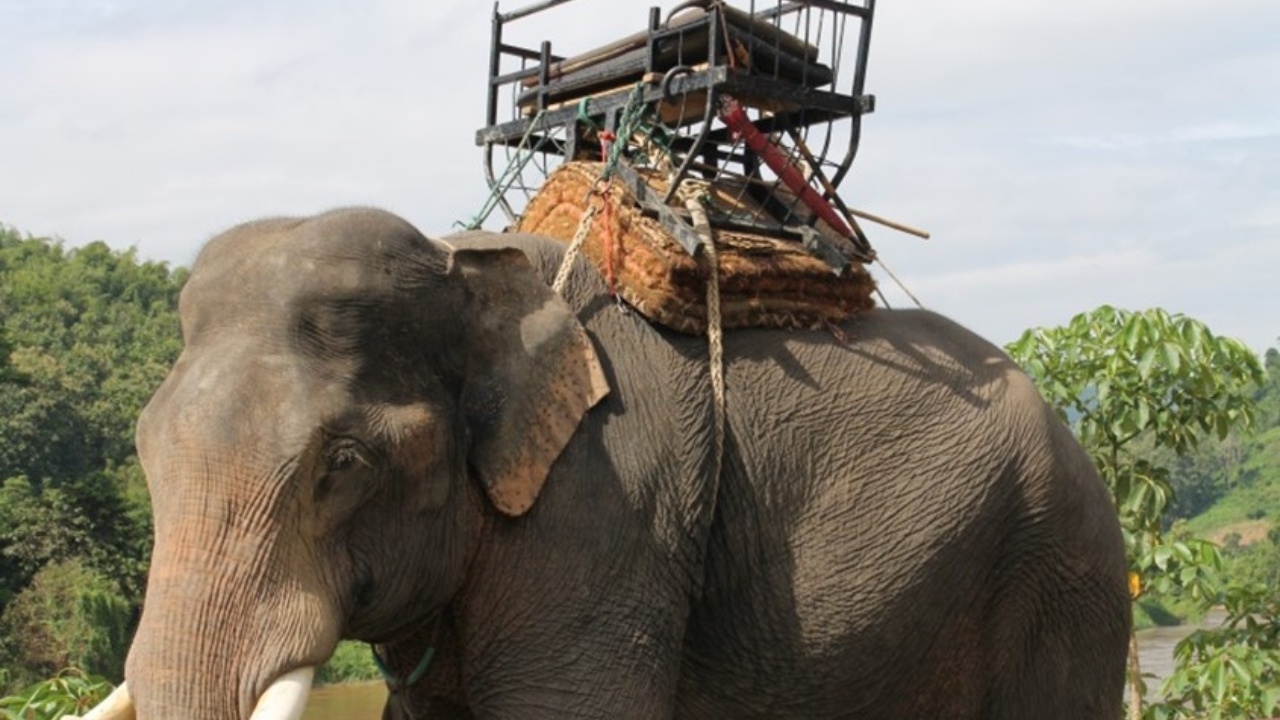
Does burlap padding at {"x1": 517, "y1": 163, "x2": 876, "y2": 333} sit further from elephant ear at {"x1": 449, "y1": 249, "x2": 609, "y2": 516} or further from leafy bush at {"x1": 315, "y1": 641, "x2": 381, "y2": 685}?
leafy bush at {"x1": 315, "y1": 641, "x2": 381, "y2": 685}

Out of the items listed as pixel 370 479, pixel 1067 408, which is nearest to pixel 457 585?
pixel 370 479

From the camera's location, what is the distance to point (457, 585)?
11.0ft

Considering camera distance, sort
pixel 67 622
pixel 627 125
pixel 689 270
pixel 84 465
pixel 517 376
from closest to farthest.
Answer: pixel 517 376
pixel 689 270
pixel 627 125
pixel 67 622
pixel 84 465

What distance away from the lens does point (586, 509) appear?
3.44 meters

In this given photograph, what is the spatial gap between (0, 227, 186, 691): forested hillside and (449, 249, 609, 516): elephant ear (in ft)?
18.4

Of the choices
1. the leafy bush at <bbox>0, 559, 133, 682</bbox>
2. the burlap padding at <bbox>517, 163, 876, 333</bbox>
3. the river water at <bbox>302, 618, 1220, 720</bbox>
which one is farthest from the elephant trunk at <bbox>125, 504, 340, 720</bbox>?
the leafy bush at <bbox>0, 559, 133, 682</bbox>

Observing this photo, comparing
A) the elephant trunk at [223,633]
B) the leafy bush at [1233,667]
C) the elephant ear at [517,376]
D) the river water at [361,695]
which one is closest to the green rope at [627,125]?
A: the elephant ear at [517,376]

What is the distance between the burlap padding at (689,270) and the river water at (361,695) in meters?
16.4

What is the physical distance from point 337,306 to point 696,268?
97 centimetres

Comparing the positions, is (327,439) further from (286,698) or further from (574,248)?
(574,248)

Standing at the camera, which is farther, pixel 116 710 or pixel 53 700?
pixel 53 700

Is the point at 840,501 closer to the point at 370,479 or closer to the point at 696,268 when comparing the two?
the point at 696,268

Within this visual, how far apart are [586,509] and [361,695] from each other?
2581cm

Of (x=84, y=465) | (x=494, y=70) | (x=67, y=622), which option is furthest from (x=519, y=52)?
(x=84, y=465)
